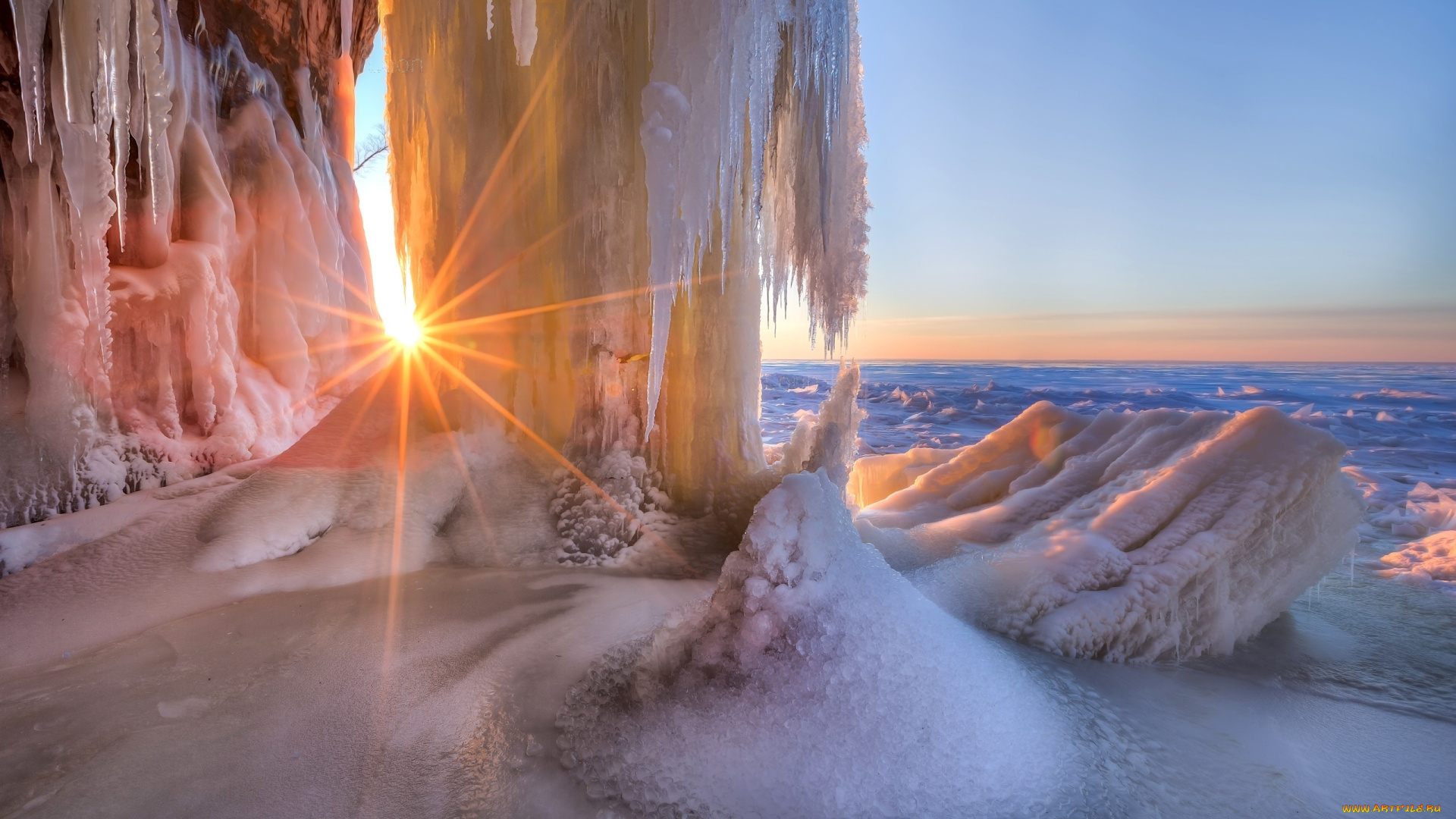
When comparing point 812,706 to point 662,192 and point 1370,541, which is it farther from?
point 1370,541

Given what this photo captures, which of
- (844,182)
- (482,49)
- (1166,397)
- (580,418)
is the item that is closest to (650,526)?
(580,418)

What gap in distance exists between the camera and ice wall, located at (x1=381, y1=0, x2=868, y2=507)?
12.1 feet

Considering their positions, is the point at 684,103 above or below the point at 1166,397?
above

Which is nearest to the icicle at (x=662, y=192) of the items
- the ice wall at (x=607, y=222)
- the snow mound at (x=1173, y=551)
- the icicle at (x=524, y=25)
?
the ice wall at (x=607, y=222)

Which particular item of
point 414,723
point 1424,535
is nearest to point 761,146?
point 414,723

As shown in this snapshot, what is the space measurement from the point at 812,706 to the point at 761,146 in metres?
3.07

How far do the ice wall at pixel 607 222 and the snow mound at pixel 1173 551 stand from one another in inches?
67.9

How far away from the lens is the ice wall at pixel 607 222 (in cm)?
370

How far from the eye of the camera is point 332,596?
286 cm

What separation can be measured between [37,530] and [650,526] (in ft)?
11.9

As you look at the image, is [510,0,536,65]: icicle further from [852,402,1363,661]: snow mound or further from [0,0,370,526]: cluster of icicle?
[852,402,1363,661]: snow mound

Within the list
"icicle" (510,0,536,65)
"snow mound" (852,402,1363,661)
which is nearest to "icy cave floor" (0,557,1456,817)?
"snow mound" (852,402,1363,661)

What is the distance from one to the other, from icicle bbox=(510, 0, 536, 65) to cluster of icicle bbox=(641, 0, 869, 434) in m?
0.66

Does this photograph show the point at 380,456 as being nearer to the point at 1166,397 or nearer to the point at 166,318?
the point at 166,318
